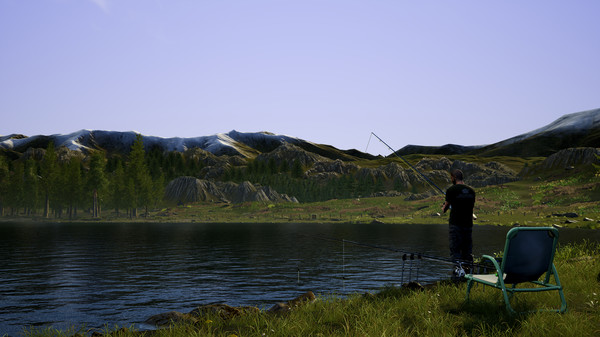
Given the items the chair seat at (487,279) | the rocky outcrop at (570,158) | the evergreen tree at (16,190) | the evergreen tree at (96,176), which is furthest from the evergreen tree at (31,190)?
the rocky outcrop at (570,158)

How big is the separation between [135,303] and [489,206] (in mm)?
78199

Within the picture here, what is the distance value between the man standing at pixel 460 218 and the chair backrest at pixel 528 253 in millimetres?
3589

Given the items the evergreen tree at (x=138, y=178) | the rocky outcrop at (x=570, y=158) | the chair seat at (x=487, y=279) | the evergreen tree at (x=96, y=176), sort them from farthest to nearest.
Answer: the rocky outcrop at (x=570, y=158) → the evergreen tree at (x=138, y=178) → the evergreen tree at (x=96, y=176) → the chair seat at (x=487, y=279)

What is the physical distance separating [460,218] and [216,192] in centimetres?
17017

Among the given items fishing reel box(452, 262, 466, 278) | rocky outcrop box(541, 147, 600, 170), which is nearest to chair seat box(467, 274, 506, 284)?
fishing reel box(452, 262, 466, 278)

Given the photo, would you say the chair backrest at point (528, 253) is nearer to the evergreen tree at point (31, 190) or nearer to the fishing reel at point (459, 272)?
the fishing reel at point (459, 272)

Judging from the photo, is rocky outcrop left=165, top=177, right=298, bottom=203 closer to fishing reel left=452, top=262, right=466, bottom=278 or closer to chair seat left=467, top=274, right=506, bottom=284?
fishing reel left=452, top=262, right=466, bottom=278

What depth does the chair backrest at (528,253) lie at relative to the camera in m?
8.27

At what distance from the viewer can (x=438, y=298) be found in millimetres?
10867

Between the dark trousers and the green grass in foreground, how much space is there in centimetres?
80

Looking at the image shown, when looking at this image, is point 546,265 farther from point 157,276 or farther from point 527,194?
point 527,194

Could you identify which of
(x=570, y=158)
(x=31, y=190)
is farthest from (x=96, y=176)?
(x=570, y=158)

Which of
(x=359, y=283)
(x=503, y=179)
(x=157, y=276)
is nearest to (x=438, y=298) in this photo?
(x=359, y=283)

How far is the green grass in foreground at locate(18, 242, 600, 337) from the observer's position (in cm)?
775
